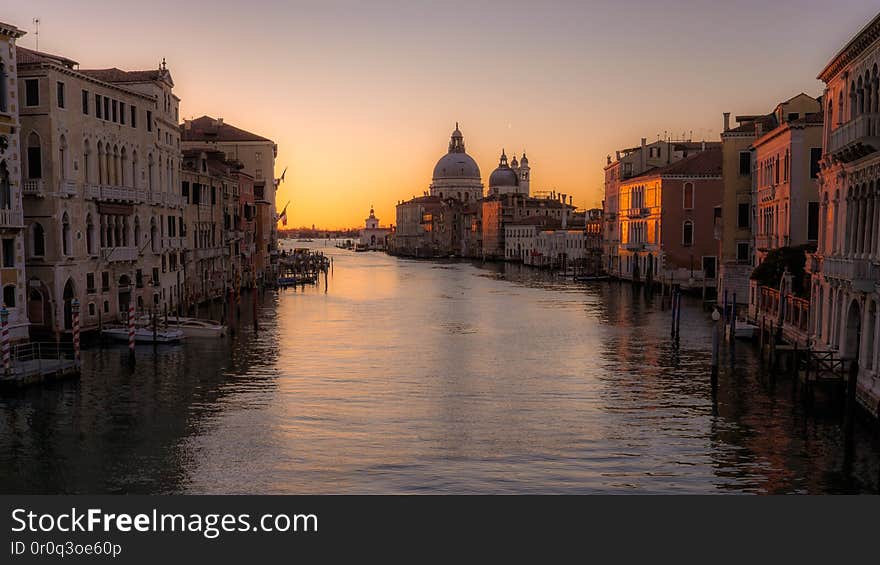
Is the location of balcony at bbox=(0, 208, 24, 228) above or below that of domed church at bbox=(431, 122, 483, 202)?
below

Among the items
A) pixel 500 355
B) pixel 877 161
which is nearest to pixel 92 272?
pixel 500 355

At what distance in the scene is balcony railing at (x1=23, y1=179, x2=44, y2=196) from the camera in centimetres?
2445

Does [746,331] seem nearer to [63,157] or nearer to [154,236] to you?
[154,236]

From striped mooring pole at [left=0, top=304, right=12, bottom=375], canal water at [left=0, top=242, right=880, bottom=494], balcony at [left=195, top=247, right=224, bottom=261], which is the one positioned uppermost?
balcony at [left=195, top=247, right=224, bottom=261]

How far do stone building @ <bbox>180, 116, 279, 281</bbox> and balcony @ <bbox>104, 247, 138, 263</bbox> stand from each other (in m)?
28.3

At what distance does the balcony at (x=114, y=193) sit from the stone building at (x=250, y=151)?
27.8 metres

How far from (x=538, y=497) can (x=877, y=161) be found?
28.3 ft

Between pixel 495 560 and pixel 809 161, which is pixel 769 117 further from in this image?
pixel 495 560

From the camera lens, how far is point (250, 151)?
217ft

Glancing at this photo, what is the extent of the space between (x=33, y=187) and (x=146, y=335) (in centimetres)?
509

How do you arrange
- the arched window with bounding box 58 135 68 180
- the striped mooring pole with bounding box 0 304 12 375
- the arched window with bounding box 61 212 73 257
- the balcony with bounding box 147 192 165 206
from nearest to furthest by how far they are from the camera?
the striped mooring pole with bounding box 0 304 12 375, the arched window with bounding box 58 135 68 180, the arched window with bounding box 61 212 73 257, the balcony with bounding box 147 192 165 206

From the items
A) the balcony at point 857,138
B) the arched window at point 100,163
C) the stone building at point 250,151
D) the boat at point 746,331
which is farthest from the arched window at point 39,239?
the stone building at point 250,151

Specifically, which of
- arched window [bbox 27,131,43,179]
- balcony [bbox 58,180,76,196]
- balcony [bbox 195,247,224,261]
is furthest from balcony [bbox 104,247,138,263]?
balcony [bbox 195,247,224,261]

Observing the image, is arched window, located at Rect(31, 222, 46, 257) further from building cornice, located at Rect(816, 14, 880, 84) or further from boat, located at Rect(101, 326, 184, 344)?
building cornice, located at Rect(816, 14, 880, 84)
